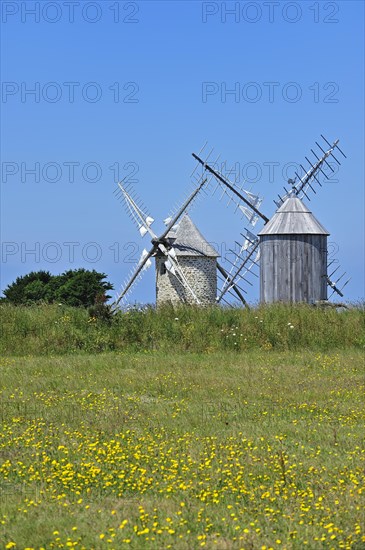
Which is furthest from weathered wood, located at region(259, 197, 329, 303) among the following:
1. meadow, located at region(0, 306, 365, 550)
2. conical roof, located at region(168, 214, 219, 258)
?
meadow, located at region(0, 306, 365, 550)

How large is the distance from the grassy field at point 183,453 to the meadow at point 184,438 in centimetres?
2

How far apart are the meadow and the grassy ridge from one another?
0.20ft

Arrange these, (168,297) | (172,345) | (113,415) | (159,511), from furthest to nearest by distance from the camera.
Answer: (168,297) < (172,345) < (113,415) < (159,511)

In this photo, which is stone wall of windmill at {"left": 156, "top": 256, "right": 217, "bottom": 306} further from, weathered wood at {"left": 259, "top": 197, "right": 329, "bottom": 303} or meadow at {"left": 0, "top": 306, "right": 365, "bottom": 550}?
meadow at {"left": 0, "top": 306, "right": 365, "bottom": 550}

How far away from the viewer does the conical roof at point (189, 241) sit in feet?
157

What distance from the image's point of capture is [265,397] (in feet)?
54.1

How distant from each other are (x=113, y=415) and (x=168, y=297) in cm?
3310

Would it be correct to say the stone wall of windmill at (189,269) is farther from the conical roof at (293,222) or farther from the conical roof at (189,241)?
the conical roof at (293,222)

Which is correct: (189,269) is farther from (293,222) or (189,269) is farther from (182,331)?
(182,331)

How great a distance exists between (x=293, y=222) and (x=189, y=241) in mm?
11305

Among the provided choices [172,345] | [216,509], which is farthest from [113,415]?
[172,345]

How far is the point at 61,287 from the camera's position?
5594cm

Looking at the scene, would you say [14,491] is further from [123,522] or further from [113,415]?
[113,415]

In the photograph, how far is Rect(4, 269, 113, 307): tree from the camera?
5528 centimetres
